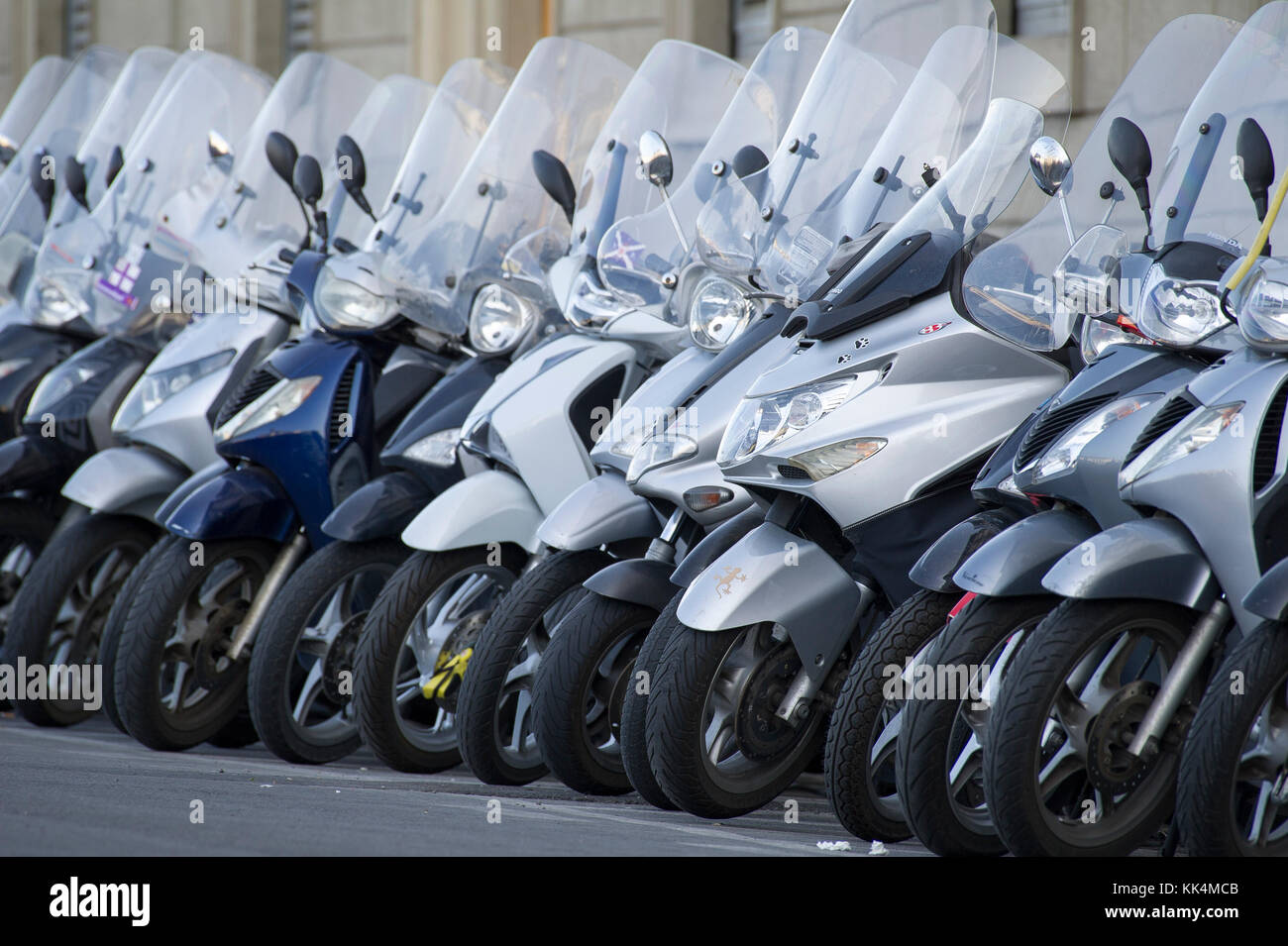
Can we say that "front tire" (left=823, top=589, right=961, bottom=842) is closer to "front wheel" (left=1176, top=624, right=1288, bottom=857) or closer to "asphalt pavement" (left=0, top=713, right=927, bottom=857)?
"asphalt pavement" (left=0, top=713, right=927, bottom=857)

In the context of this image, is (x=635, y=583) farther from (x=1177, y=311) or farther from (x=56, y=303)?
(x=56, y=303)

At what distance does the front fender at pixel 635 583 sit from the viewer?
464cm

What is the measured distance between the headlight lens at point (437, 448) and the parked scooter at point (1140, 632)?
93.4 inches

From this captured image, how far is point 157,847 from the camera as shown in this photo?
11.7 ft

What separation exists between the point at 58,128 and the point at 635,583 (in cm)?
544

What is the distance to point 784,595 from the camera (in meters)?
4.26

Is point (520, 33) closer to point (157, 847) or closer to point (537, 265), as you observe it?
point (537, 265)

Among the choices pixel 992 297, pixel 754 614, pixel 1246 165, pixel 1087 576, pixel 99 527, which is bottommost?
pixel 99 527

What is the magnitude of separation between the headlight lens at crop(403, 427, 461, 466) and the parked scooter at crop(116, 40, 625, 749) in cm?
35

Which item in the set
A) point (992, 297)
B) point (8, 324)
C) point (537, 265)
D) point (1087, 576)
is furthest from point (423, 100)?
point (1087, 576)

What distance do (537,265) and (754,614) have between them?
2.25 m

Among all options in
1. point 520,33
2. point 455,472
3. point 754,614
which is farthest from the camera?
point 520,33

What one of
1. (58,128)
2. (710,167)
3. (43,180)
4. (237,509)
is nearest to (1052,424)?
(710,167)

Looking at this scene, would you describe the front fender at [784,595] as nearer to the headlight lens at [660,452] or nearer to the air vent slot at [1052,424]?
the headlight lens at [660,452]
